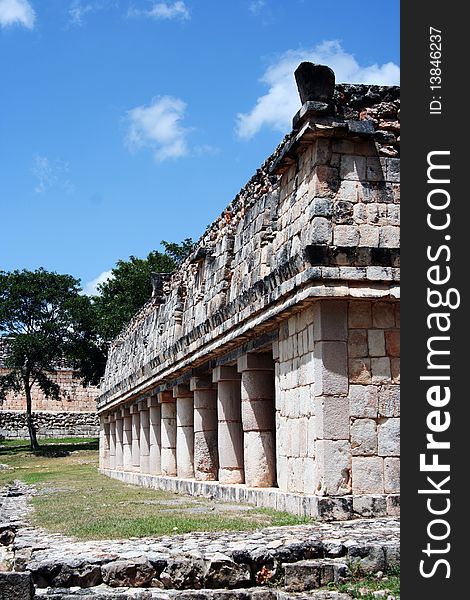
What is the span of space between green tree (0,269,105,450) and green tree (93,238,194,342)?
2.97 ft

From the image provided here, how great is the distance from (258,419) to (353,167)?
4192mm

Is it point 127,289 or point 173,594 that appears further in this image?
point 127,289

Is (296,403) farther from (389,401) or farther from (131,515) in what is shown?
(131,515)

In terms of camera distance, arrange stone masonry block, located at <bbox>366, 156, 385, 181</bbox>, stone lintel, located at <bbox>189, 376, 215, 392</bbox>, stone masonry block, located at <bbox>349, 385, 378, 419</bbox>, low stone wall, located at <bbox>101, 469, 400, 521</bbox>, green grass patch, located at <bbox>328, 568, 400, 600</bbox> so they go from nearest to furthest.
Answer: green grass patch, located at <bbox>328, 568, 400, 600</bbox> → low stone wall, located at <bbox>101, 469, 400, 521</bbox> → stone masonry block, located at <bbox>349, 385, 378, 419</bbox> → stone masonry block, located at <bbox>366, 156, 385, 181</bbox> → stone lintel, located at <bbox>189, 376, 215, 392</bbox>

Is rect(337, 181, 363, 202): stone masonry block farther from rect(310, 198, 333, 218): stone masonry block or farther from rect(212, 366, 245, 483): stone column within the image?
rect(212, 366, 245, 483): stone column

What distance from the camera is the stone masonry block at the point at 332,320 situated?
31.2 ft

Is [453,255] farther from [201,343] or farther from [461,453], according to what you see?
[201,343]

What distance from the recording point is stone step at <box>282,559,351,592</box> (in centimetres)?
643

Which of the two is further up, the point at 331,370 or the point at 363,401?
the point at 331,370

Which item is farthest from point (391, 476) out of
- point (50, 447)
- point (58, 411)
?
point (58, 411)

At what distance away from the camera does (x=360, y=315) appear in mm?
9641

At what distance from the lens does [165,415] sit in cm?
1953

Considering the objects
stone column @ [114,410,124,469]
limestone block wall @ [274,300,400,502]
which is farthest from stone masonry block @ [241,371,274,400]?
stone column @ [114,410,124,469]

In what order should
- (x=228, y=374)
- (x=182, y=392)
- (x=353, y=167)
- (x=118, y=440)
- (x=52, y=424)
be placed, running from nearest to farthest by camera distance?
1. (x=353, y=167)
2. (x=228, y=374)
3. (x=182, y=392)
4. (x=118, y=440)
5. (x=52, y=424)
